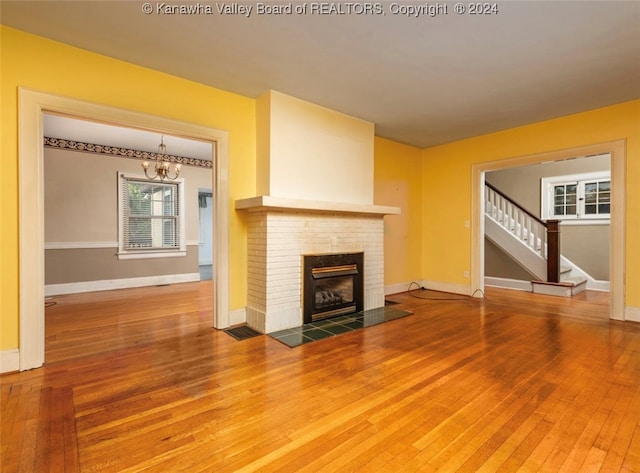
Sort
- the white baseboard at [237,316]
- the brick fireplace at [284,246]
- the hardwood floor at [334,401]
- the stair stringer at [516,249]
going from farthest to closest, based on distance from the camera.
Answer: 1. the stair stringer at [516,249]
2. the white baseboard at [237,316]
3. the brick fireplace at [284,246]
4. the hardwood floor at [334,401]

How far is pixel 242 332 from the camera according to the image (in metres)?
3.29

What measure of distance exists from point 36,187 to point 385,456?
3091 millimetres

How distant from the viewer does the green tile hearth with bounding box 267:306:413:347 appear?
3.10 metres

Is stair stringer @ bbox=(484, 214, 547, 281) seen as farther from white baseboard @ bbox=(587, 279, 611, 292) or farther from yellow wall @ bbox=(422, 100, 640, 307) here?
yellow wall @ bbox=(422, 100, 640, 307)

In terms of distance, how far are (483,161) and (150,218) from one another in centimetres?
638

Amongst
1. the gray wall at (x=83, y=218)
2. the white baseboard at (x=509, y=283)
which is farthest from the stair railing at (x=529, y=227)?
the gray wall at (x=83, y=218)

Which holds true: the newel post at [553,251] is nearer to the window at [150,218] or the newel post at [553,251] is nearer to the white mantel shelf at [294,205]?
the white mantel shelf at [294,205]

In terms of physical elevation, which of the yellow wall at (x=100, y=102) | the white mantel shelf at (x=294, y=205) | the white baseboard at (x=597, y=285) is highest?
the yellow wall at (x=100, y=102)

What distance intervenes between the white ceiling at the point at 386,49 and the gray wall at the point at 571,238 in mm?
3253

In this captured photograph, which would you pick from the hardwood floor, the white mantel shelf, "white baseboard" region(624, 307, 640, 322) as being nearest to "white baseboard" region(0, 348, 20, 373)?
the hardwood floor

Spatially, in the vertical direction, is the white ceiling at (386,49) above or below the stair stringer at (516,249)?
above

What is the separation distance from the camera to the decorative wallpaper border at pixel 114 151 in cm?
538

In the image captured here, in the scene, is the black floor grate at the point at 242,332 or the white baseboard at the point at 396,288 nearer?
the black floor grate at the point at 242,332

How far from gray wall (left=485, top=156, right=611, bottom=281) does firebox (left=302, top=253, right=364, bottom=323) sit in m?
3.64
